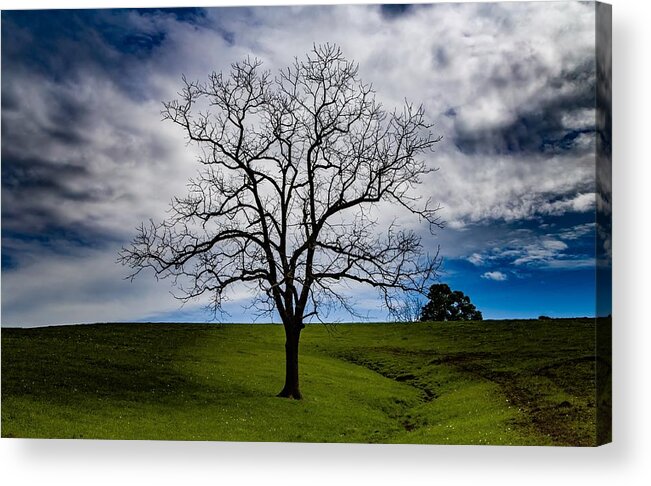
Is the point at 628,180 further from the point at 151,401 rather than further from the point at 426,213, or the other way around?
the point at 151,401

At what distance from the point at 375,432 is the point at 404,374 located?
1749mm

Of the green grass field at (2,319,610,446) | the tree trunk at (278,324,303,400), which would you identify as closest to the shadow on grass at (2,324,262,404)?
the green grass field at (2,319,610,446)

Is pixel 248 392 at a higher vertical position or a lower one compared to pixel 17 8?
lower

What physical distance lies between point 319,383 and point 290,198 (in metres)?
3.03

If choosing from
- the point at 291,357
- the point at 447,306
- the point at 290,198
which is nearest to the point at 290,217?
the point at 290,198

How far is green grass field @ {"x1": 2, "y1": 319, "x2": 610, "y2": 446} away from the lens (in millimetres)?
14656

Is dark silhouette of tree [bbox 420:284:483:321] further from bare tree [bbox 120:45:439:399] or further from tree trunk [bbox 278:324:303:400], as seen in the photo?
tree trunk [bbox 278:324:303:400]

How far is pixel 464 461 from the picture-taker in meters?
14.6

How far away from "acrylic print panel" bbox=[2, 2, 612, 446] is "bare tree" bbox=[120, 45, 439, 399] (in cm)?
3

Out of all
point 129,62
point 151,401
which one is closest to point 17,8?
point 129,62

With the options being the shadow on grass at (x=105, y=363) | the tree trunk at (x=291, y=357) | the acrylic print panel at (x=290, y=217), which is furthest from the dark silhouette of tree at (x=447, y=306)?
the shadow on grass at (x=105, y=363)

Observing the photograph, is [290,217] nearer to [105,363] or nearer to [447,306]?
[447,306]

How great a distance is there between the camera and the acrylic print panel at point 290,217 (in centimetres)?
1494

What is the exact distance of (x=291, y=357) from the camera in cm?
1642
